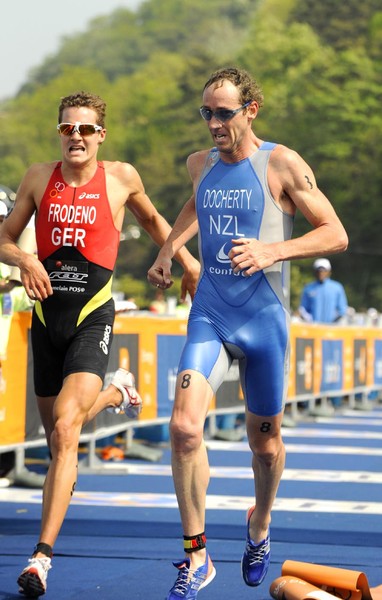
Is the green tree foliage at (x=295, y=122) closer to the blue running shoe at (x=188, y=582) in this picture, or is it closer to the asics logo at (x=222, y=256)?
the asics logo at (x=222, y=256)

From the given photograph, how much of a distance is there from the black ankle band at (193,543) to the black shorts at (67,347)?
4.15 feet

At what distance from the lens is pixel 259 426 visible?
753 centimetres

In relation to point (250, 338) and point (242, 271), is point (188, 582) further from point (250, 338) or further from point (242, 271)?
point (242, 271)

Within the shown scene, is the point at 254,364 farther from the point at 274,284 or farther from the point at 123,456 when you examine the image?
the point at 123,456

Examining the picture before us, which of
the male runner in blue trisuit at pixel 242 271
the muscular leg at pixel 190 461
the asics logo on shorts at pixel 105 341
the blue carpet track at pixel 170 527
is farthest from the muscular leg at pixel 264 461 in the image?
the asics logo on shorts at pixel 105 341

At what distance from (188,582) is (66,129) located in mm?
2590

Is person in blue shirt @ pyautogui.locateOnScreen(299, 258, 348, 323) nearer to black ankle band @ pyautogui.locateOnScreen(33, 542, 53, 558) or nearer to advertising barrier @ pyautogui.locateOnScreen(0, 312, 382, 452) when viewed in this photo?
advertising barrier @ pyautogui.locateOnScreen(0, 312, 382, 452)

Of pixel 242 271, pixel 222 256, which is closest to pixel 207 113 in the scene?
pixel 222 256

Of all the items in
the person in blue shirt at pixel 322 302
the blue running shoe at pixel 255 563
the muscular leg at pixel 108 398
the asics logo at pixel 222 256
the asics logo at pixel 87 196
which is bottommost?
the blue running shoe at pixel 255 563

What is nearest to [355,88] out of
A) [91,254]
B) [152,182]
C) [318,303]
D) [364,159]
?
[364,159]

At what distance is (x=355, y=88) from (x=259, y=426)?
8560 cm

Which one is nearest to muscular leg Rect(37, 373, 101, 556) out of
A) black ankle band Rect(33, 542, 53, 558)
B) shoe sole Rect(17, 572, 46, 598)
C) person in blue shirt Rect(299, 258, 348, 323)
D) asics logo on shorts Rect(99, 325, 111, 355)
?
black ankle band Rect(33, 542, 53, 558)

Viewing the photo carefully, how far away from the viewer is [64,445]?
7.71 meters

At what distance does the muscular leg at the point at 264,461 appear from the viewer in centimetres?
753
